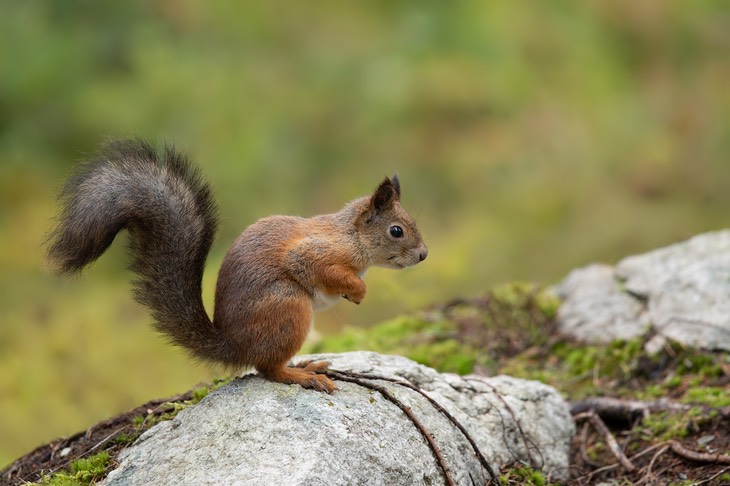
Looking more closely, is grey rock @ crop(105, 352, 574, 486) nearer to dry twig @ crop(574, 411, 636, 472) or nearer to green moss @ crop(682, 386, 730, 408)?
dry twig @ crop(574, 411, 636, 472)

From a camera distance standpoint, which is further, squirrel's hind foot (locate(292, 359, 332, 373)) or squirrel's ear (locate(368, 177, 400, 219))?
squirrel's ear (locate(368, 177, 400, 219))

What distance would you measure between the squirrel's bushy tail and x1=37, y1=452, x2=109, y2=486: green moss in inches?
16.2

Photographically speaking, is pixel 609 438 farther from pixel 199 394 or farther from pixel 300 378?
pixel 199 394

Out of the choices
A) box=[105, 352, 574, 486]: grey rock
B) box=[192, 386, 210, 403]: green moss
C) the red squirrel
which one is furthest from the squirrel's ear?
box=[192, 386, 210, 403]: green moss

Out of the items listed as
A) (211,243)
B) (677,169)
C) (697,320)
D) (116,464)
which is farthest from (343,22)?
(116,464)

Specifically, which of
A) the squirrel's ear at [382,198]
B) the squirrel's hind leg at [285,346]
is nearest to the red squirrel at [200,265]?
the squirrel's hind leg at [285,346]

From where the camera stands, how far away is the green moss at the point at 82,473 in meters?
2.36

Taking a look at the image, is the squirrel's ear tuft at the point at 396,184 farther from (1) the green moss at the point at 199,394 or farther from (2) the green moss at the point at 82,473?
(2) the green moss at the point at 82,473

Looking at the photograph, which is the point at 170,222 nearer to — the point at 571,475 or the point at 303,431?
the point at 303,431

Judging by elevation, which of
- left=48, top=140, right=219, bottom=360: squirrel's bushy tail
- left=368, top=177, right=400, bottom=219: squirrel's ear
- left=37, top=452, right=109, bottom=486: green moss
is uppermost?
left=368, top=177, right=400, bottom=219: squirrel's ear

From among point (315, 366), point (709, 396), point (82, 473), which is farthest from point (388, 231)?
point (709, 396)

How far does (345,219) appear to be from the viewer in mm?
2922

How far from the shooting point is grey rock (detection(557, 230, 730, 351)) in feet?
12.2

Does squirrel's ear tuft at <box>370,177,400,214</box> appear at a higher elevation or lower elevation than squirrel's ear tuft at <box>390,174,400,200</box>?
lower
